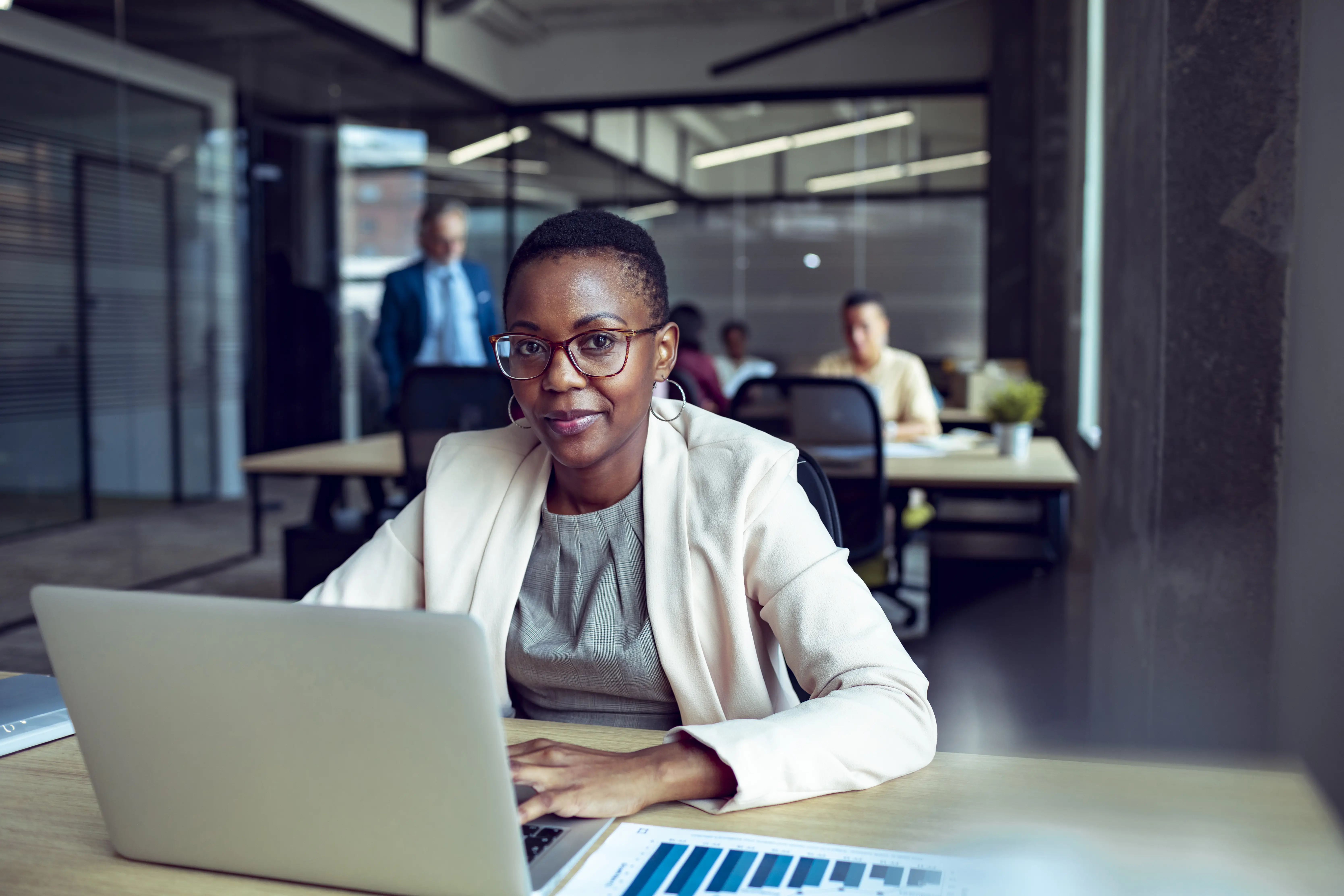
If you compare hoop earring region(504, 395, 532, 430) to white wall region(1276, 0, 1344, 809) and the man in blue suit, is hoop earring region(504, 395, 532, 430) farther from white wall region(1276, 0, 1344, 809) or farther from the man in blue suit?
the man in blue suit

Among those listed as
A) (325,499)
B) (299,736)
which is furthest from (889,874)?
(325,499)

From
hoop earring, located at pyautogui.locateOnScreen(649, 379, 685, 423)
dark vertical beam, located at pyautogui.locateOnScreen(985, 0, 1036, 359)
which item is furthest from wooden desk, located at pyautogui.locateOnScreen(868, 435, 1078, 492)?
dark vertical beam, located at pyautogui.locateOnScreen(985, 0, 1036, 359)

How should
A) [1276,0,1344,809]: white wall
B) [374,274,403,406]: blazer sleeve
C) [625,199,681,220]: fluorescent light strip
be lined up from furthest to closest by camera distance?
[625,199,681,220]: fluorescent light strip < [374,274,403,406]: blazer sleeve < [1276,0,1344,809]: white wall

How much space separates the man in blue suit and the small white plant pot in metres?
2.22

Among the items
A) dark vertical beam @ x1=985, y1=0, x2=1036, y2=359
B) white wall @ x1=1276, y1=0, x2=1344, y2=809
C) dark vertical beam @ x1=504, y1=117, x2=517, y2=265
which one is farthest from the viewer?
→ dark vertical beam @ x1=504, y1=117, x2=517, y2=265

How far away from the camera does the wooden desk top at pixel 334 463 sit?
350cm

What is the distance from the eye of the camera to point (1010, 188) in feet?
25.1

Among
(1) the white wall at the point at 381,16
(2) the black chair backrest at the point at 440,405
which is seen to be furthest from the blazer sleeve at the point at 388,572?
(1) the white wall at the point at 381,16

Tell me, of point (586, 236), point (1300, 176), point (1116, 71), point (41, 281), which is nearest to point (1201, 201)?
point (1300, 176)

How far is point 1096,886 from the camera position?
30.5 inches

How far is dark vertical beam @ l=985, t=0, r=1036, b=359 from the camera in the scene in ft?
24.1

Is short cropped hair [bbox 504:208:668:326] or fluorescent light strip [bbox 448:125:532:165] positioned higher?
fluorescent light strip [bbox 448:125:532:165]

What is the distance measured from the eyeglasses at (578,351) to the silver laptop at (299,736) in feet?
1.85

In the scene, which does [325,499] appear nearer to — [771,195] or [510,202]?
[510,202]
